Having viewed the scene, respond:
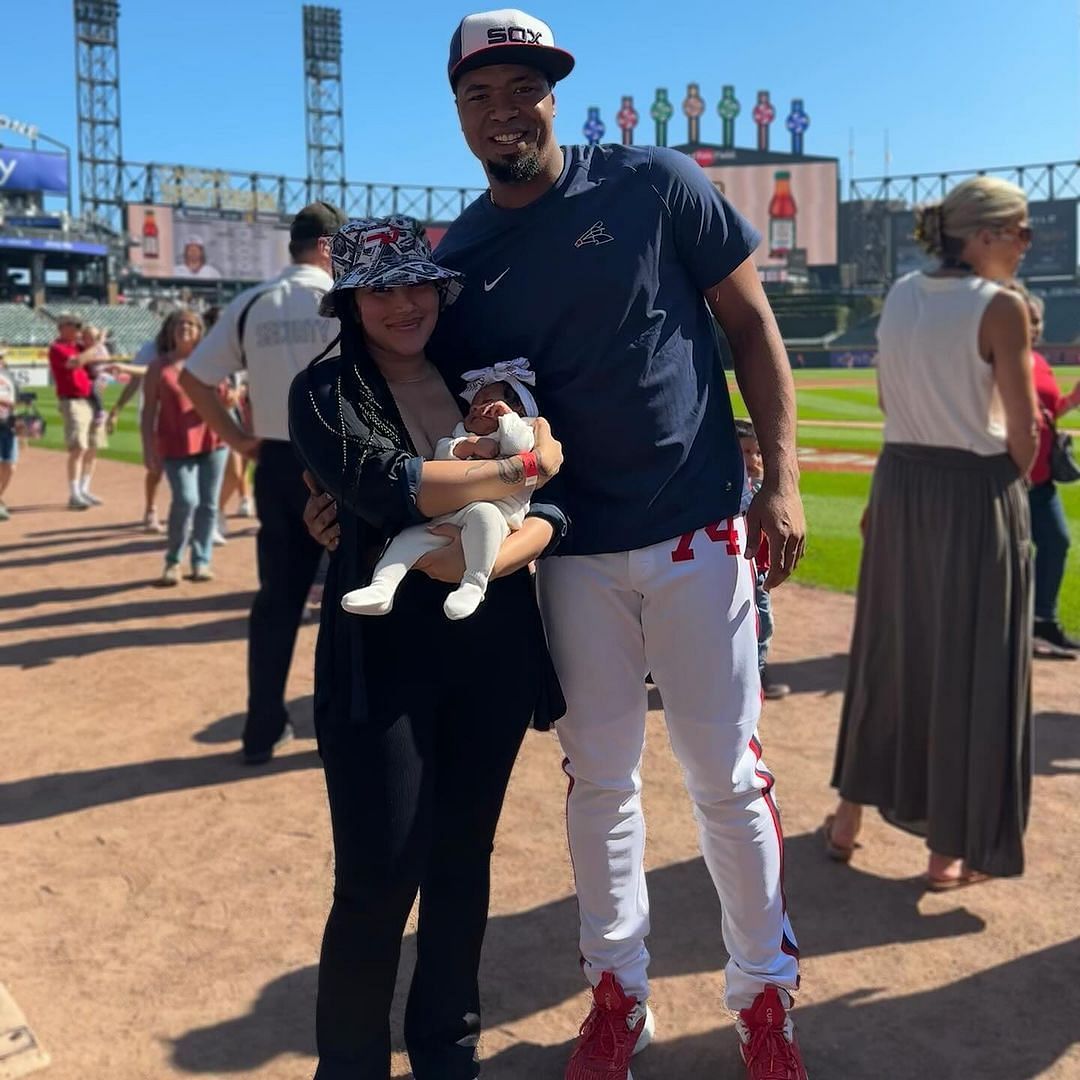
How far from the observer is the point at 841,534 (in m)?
10.4

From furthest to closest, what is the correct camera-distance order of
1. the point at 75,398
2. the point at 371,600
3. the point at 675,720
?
the point at 75,398, the point at 675,720, the point at 371,600

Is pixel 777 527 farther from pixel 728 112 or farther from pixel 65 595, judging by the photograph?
pixel 728 112

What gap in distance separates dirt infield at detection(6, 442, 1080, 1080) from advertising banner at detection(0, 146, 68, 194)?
246 ft

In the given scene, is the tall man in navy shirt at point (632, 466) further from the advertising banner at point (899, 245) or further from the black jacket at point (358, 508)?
Answer: the advertising banner at point (899, 245)

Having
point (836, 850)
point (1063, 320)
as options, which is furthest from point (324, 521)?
point (1063, 320)

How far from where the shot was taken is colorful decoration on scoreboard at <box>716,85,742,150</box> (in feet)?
245

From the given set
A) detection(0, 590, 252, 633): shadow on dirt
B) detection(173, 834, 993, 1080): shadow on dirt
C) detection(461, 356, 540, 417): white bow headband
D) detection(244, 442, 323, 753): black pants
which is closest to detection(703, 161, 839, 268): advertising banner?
detection(0, 590, 252, 633): shadow on dirt

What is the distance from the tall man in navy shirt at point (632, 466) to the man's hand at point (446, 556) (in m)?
0.30

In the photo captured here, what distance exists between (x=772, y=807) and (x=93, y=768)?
332 cm

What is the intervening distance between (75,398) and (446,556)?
440 inches

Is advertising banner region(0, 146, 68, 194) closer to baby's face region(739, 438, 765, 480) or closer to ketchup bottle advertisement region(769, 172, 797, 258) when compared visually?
ketchup bottle advertisement region(769, 172, 797, 258)

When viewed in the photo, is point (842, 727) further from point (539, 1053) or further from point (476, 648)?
point (476, 648)

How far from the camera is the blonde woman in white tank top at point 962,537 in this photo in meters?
3.42

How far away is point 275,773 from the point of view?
15.6 ft
